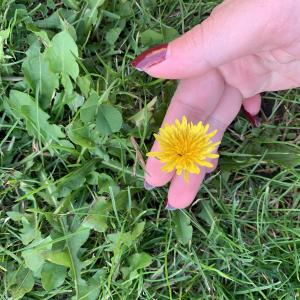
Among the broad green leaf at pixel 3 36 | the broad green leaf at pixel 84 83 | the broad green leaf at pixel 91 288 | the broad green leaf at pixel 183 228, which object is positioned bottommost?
the broad green leaf at pixel 91 288

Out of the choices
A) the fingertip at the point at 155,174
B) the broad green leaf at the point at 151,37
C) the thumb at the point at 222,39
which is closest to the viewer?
the thumb at the point at 222,39

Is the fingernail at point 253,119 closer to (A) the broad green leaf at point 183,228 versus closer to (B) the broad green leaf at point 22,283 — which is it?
(A) the broad green leaf at point 183,228

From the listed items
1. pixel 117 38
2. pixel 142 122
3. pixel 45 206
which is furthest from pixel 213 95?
pixel 45 206

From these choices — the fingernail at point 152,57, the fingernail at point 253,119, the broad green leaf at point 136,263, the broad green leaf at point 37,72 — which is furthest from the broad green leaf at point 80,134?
the fingernail at point 253,119

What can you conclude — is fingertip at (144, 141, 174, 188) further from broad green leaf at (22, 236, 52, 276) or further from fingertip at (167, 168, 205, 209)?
broad green leaf at (22, 236, 52, 276)

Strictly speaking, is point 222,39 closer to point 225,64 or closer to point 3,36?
point 225,64

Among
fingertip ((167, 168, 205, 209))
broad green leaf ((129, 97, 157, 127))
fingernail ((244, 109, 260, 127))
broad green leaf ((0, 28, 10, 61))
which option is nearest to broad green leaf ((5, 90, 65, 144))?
broad green leaf ((0, 28, 10, 61))
